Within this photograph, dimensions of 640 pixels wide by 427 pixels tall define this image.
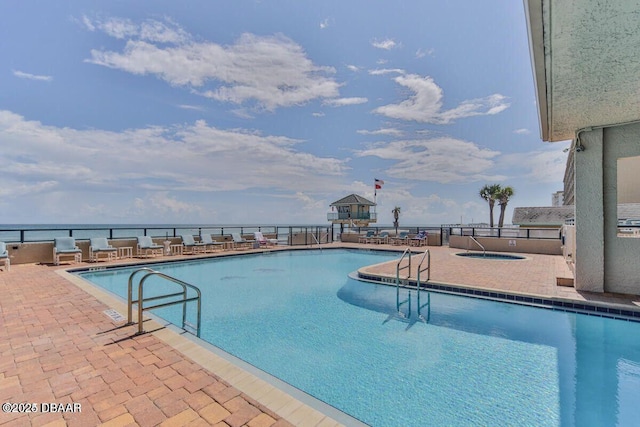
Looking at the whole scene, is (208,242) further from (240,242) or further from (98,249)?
(98,249)

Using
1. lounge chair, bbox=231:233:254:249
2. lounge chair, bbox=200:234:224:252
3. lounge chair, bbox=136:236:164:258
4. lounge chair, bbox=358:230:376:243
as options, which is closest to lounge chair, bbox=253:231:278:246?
lounge chair, bbox=231:233:254:249

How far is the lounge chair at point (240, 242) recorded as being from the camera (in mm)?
13192

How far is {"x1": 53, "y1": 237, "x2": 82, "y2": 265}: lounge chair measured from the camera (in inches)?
325

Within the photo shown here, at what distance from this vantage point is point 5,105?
1227 centimetres

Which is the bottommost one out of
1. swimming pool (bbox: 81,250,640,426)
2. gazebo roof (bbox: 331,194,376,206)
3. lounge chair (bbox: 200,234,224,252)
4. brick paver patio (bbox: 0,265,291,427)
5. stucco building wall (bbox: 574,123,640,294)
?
swimming pool (bbox: 81,250,640,426)

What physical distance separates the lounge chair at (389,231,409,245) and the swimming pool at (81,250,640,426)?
9.48m

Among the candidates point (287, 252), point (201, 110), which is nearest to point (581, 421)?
point (287, 252)

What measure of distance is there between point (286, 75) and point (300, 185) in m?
15.0

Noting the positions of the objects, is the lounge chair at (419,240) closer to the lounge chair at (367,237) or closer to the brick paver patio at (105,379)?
the lounge chair at (367,237)

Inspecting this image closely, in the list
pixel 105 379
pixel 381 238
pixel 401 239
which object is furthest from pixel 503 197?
pixel 105 379

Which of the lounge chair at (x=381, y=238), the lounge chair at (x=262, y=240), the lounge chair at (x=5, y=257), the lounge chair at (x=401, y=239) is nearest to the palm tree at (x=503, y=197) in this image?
the lounge chair at (x=401, y=239)

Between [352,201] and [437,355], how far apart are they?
27.6m

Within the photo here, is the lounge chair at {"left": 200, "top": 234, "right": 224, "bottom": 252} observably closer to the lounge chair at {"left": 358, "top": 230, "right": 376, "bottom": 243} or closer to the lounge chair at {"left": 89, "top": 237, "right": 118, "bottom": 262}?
the lounge chair at {"left": 89, "top": 237, "right": 118, "bottom": 262}

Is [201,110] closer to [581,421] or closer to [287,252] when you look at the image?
[287,252]
